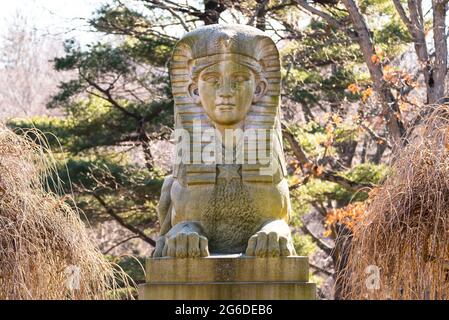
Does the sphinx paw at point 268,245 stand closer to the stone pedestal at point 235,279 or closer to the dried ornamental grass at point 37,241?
the stone pedestal at point 235,279

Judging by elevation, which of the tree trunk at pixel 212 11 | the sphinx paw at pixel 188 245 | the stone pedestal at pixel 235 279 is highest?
the tree trunk at pixel 212 11

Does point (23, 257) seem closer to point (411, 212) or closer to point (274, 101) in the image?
point (274, 101)

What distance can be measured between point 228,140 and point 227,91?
371 mm

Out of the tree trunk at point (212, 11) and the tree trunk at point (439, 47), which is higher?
the tree trunk at point (212, 11)

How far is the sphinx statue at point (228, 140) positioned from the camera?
7.09 m

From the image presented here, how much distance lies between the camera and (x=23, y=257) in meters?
8.52

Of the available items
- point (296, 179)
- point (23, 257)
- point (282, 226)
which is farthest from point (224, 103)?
point (296, 179)

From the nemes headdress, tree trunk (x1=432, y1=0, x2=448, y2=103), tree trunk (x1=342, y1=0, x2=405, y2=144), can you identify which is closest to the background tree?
tree trunk (x1=342, y1=0, x2=405, y2=144)

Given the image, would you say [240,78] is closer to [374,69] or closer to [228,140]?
[228,140]

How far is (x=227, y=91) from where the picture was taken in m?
7.10

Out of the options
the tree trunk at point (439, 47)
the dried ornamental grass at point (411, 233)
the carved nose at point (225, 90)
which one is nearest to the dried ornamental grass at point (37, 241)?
the dried ornamental grass at point (411, 233)

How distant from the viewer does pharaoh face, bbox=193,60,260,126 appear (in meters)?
7.12

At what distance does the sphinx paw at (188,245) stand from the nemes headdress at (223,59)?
529mm

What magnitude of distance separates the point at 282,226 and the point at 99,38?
39.1ft
